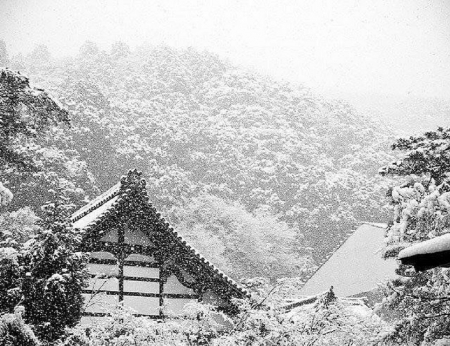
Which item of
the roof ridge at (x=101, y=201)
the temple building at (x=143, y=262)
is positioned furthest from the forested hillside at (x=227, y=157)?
the temple building at (x=143, y=262)

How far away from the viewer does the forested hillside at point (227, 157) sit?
27.9 metres

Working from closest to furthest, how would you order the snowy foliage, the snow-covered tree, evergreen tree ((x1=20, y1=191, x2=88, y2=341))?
1. the snow-covered tree
2. evergreen tree ((x1=20, y1=191, x2=88, y2=341))
3. the snowy foliage

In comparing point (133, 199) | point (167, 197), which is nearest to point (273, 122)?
point (167, 197)

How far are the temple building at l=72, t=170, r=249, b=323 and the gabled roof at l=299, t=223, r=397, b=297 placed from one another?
10630 mm

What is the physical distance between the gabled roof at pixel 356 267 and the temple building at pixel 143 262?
1063 centimetres

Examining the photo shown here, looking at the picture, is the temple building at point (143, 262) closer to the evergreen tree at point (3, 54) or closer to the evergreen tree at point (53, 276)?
the evergreen tree at point (53, 276)

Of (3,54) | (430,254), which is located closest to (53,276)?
(430,254)

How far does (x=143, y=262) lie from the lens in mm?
8695

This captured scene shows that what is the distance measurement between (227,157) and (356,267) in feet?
55.8

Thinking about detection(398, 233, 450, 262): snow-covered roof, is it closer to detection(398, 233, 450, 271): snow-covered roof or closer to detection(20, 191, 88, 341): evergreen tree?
detection(398, 233, 450, 271): snow-covered roof

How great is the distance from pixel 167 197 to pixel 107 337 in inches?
899

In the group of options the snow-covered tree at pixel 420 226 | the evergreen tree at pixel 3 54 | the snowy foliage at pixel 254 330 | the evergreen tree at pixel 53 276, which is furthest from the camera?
the evergreen tree at pixel 3 54

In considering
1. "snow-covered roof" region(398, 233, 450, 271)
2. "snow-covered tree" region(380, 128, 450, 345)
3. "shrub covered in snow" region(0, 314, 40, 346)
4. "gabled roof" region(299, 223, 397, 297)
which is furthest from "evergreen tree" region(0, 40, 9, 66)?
"snow-covered roof" region(398, 233, 450, 271)

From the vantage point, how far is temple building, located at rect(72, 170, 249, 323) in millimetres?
8367
